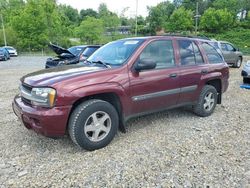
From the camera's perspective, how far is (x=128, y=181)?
3045 mm

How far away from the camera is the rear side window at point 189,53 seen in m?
4.79

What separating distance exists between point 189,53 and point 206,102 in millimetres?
1153

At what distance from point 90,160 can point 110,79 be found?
1187 millimetres

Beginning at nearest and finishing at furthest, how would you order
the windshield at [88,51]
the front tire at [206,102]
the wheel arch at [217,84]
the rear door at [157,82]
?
the rear door at [157,82] < the front tire at [206,102] < the wheel arch at [217,84] < the windshield at [88,51]

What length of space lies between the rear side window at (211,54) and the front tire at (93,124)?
8.74 ft

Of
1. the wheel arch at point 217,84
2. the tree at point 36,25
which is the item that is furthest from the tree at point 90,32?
the wheel arch at point 217,84

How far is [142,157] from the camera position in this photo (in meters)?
3.59

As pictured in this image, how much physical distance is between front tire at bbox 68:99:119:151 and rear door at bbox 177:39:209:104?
5.22 ft

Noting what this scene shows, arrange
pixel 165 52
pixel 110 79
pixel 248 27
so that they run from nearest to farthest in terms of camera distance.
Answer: pixel 110 79 → pixel 165 52 → pixel 248 27

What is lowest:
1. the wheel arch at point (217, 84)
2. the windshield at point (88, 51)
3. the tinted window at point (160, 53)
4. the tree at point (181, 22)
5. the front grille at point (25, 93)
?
the wheel arch at point (217, 84)

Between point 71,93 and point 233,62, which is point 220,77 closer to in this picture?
point 71,93

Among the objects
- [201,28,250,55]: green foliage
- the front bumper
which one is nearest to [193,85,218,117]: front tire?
the front bumper

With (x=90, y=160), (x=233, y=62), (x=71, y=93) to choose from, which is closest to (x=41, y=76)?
(x=71, y=93)

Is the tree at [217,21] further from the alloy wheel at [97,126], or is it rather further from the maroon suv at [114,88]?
the alloy wheel at [97,126]
